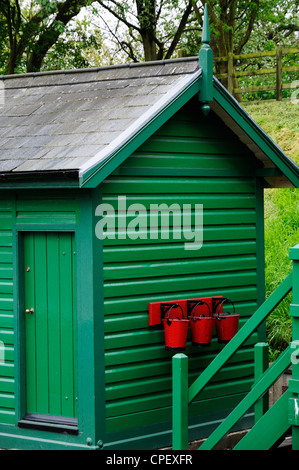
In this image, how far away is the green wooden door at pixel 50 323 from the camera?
7.43m

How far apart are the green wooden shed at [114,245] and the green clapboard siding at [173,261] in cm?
2

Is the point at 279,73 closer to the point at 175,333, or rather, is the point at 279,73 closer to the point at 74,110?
the point at 74,110

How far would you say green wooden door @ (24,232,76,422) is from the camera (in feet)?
24.4

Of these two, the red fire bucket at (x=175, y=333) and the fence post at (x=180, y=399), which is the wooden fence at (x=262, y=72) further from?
the fence post at (x=180, y=399)

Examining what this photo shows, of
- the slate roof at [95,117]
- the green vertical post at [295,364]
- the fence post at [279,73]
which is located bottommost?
the green vertical post at [295,364]

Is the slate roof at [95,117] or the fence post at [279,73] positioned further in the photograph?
the fence post at [279,73]

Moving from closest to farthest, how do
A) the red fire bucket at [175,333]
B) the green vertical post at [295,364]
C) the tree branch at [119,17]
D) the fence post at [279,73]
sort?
the green vertical post at [295,364], the red fire bucket at [175,333], the fence post at [279,73], the tree branch at [119,17]

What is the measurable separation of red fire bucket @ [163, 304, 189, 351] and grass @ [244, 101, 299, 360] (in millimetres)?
3524

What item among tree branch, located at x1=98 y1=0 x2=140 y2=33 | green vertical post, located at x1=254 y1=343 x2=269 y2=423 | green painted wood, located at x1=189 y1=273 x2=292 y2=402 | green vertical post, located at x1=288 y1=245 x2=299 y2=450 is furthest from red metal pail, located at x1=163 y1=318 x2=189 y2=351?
tree branch, located at x1=98 y1=0 x2=140 y2=33

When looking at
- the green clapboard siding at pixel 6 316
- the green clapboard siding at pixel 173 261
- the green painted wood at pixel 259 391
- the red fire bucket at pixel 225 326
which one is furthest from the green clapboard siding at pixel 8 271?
the green painted wood at pixel 259 391

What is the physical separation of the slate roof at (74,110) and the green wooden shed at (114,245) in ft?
0.08

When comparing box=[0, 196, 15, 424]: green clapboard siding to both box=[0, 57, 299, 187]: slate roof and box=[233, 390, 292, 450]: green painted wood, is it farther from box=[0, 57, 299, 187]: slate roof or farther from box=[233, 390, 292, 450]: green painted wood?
box=[233, 390, 292, 450]: green painted wood

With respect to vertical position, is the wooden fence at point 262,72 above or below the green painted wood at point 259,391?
above

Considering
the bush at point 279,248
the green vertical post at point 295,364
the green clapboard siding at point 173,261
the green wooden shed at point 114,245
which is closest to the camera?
the green vertical post at point 295,364
